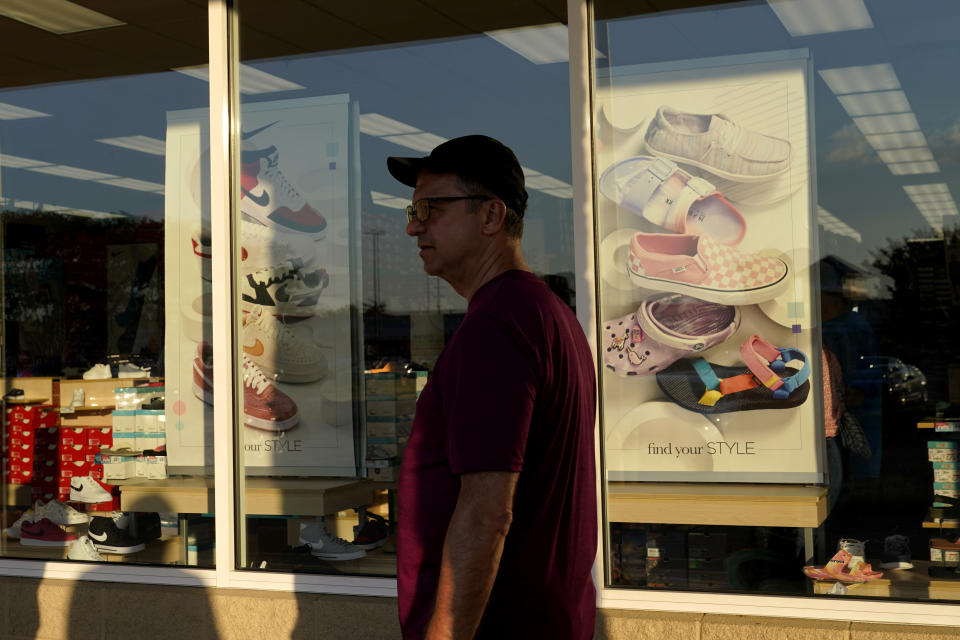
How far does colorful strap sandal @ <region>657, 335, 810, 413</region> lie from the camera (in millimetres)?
4332

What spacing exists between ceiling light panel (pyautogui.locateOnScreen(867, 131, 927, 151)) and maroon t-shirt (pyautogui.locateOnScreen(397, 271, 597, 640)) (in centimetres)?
281

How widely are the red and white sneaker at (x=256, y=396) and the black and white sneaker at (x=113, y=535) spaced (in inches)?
29.1

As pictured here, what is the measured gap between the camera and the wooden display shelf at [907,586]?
397cm

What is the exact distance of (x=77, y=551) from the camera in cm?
529

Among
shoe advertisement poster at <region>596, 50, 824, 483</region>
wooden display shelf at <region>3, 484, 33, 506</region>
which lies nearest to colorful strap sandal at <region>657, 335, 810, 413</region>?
shoe advertisement poster at <region>596, 50, 824, 483</region>

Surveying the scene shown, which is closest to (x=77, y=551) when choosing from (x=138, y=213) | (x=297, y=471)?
(x=297, y=471)

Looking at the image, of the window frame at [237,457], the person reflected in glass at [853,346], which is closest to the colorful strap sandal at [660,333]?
the window frame at [237,457]

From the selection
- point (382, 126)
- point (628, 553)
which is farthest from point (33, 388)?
point (628, 553)

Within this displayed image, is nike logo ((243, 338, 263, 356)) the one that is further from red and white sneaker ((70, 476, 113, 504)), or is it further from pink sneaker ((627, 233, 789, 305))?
pink sneaker ((627, 233, 789, 305))

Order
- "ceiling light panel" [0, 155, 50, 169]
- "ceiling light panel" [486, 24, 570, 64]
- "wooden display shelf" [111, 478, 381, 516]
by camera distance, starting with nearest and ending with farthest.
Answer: "ceiling light panel" [486, 24, 570, 64] < "wooden display shelf" [111, 478, 381, 516] < "ceiling light panel" [0, 155, 50, 169]

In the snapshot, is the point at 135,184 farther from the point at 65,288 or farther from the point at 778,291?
the point at 778,291

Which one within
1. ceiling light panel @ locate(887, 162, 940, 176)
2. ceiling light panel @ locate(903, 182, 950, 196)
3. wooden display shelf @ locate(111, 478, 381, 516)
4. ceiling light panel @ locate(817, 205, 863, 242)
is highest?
ceiling light panel @ locate(887, 162, 940, 176)

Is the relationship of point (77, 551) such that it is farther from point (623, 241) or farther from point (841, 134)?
point (841, 134)

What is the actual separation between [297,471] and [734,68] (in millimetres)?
2576
